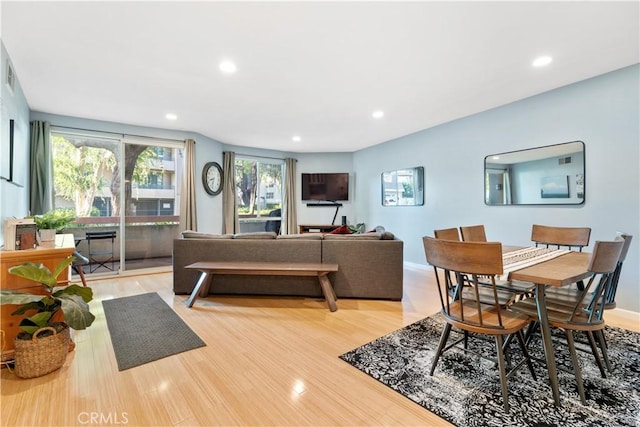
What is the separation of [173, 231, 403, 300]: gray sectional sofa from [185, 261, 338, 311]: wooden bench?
192mm

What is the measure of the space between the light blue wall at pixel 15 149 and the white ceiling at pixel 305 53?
0.69 ft

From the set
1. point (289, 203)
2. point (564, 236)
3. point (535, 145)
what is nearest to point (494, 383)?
point (564, 236)

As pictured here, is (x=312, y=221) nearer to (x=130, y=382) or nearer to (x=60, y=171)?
(x=60, y=171)

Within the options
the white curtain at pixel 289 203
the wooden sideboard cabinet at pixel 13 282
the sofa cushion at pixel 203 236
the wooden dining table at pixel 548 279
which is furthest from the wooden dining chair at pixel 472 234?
the white curtain at pixel 289 203

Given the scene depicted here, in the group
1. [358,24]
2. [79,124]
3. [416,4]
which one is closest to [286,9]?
[358,24]

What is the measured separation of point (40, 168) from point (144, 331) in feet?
10.5

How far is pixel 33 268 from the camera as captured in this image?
1.82 m

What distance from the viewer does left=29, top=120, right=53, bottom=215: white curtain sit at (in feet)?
12.7

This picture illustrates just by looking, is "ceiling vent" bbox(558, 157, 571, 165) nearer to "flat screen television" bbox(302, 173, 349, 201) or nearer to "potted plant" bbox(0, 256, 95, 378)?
"flat screen television" bbox(302, 173, 349, 201)

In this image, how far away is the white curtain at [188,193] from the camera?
509 cm

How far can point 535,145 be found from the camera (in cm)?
357

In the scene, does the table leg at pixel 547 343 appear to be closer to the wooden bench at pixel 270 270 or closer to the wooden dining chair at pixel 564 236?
the wooden dining chair at pixel 564 236

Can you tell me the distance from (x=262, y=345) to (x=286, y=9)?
99.0 inches

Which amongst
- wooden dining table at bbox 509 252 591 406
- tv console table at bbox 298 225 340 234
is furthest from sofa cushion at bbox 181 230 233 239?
tv console table at bbox 298 225 340 234
